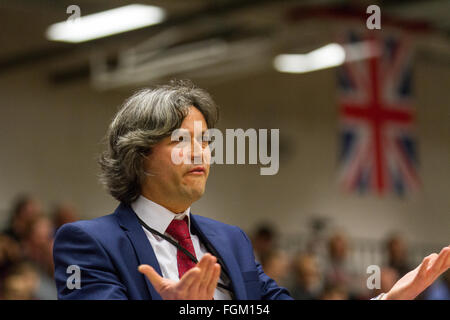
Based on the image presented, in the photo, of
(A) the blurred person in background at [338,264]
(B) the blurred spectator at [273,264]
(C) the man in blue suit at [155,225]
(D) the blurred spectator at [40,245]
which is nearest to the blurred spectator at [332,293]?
(B) the blurred spectator at [273,264]

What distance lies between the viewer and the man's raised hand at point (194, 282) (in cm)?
161

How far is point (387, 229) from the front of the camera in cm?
1209

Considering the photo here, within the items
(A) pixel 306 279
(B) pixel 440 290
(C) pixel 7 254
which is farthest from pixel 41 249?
(B) pixel 440 290

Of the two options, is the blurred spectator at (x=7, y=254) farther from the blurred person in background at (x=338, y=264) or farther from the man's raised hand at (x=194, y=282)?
the man's raised hand at (x=194, y=282)

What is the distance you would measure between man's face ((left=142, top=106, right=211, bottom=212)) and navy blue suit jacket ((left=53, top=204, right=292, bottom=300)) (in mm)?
104

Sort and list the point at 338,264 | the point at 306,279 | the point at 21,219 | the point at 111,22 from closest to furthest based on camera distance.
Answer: the point at 306,279 → the point at 21,219 → the point at 111,22 → the point at 338,264

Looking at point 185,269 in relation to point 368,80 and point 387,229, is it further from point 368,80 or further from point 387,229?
point 387,229

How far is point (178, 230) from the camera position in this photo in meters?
2.05

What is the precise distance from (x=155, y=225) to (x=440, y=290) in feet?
16.3

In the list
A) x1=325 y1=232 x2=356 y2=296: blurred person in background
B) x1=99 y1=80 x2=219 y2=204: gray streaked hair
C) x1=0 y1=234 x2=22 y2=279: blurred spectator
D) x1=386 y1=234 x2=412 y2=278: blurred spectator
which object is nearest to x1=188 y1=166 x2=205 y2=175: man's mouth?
x1=99 y1=80 x2=219 y2=204: gray streaked hair

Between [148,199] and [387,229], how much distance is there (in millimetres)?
10389

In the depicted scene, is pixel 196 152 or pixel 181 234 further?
pixel 181 234

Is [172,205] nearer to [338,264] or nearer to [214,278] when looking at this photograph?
[214,278]
